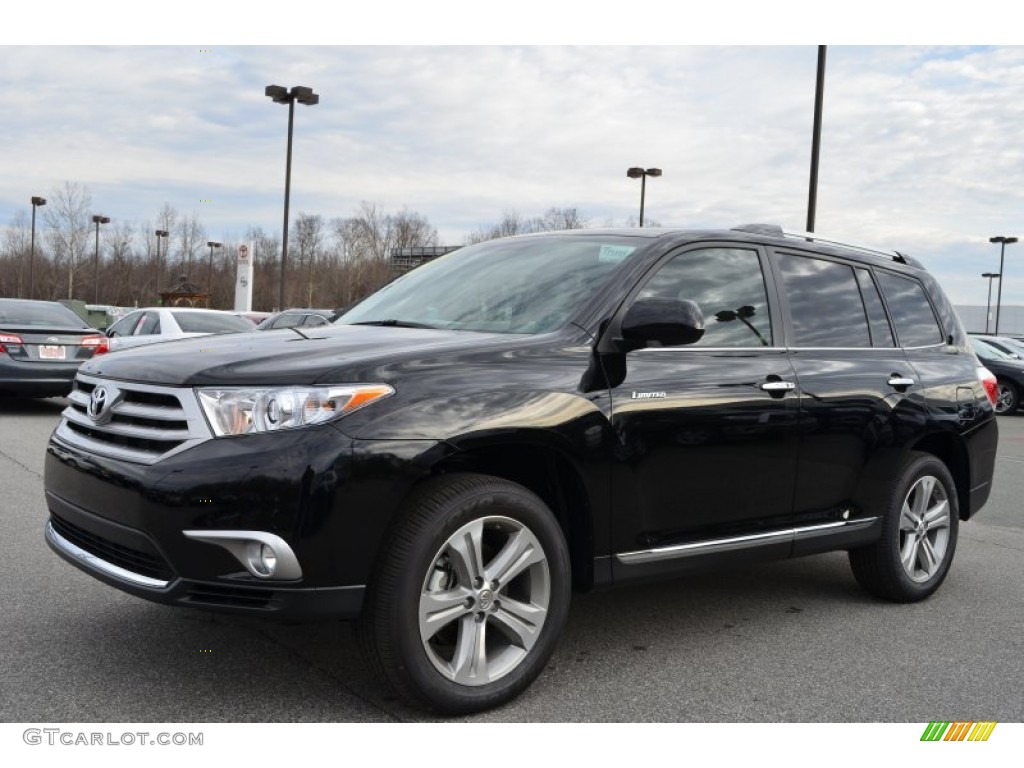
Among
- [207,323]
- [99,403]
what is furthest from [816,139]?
[99,403]

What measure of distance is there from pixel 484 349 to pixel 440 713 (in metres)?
1.24

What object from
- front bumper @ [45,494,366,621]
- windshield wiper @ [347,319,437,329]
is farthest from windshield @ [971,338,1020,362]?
front bumper @ [45,494,366,621]

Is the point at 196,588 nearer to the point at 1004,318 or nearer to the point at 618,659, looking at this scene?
the point at 618,659

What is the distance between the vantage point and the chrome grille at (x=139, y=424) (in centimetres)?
324

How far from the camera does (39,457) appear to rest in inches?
354

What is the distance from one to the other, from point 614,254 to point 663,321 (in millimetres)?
647

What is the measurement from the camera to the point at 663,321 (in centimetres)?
371

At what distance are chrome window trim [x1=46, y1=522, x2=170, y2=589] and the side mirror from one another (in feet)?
6.05

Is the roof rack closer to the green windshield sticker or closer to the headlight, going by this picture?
the green windshield sticker

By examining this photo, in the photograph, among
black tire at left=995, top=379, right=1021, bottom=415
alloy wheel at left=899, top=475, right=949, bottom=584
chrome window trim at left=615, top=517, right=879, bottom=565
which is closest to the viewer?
chrome window trim at left=615, top=517, right=879, bottom=565

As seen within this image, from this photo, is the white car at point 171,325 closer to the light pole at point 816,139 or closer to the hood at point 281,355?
the light pole at point 816,139

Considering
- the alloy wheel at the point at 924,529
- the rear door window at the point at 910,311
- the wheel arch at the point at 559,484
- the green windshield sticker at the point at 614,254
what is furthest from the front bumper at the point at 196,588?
the rear door window at the point at 910,311
